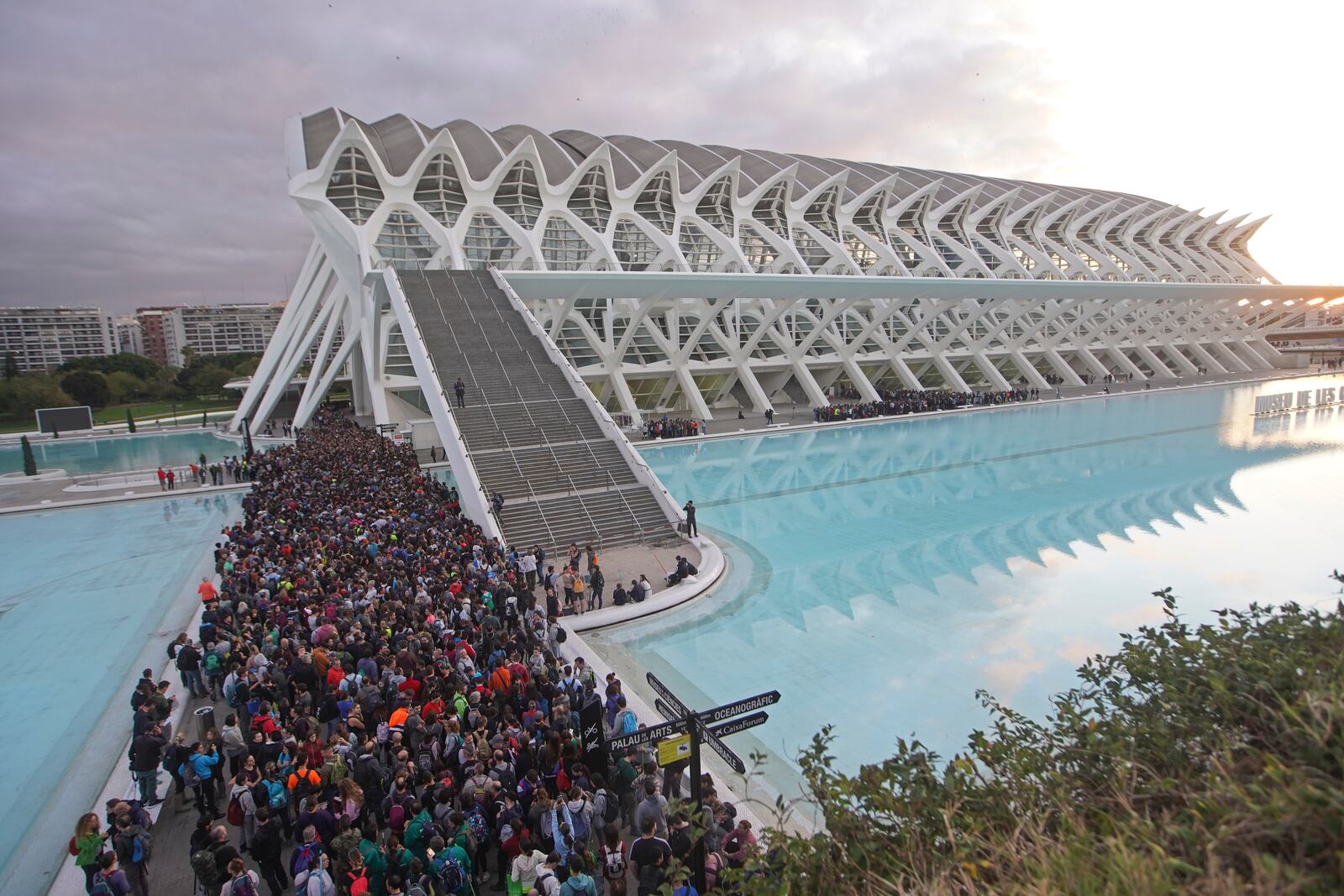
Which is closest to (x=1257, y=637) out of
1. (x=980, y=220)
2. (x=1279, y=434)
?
(x=1279, y=434)

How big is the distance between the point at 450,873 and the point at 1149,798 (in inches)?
139

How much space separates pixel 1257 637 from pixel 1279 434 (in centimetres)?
2618

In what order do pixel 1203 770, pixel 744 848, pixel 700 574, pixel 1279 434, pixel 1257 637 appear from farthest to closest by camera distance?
pixel 1279 434
pixel 700 574
pixel 744 848
pixel 1257 637
pixel 1203 770

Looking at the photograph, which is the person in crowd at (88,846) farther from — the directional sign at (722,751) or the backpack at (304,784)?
the directional sign at (722,751)

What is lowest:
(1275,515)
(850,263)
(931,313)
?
(1275,515)

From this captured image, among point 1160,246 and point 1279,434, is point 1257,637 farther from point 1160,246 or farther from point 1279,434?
point 1160,246

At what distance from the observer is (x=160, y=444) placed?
33.5 meters

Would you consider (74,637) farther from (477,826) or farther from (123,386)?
(123,386)

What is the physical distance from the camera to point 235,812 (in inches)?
189

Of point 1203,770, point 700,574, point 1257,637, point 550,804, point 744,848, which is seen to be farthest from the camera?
point 700,574

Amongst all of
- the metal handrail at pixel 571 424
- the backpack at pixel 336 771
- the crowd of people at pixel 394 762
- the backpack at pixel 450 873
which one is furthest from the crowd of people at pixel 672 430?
the backpack at pixel 450 873

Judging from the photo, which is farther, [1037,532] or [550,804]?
[1037,532]

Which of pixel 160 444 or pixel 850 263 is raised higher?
pixel 850 263

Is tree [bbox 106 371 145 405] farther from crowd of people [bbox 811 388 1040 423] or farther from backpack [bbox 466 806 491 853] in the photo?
backpack [bbox 466 806 491 853]
